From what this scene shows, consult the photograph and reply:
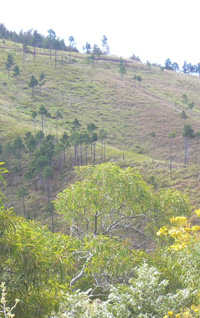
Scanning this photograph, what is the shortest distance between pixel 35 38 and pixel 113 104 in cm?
5053

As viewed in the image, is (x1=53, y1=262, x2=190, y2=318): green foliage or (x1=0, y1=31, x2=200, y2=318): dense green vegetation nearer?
(x1=0, y1=31, x2=200, y2=318): dense green vegetation

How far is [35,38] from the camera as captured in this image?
12212cm

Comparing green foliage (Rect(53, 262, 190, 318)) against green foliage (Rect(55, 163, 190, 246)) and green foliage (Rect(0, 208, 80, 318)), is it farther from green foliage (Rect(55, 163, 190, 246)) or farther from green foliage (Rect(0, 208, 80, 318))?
green foliage (Rect(55, 163, 190, 246))

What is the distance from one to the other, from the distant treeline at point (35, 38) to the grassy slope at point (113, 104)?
4076mm

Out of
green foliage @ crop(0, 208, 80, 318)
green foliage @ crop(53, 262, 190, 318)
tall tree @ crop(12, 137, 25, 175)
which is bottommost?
tall tree @ crop(12, 137, 25, 175)

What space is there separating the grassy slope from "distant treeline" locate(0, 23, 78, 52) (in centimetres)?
408

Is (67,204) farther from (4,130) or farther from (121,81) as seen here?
(121,81)

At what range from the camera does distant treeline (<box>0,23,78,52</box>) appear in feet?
393

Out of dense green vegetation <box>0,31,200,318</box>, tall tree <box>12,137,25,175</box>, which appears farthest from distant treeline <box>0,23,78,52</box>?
tall tree <box>12,137,25,175</box>

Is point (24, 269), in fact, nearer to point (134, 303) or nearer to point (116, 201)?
point (134, 303)

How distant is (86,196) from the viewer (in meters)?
10.8

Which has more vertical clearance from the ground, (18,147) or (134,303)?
(134,303)

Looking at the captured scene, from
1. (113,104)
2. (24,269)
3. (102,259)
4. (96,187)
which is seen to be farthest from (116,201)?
(113,104)

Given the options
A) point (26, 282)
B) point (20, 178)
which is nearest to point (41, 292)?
point (26, 282)
